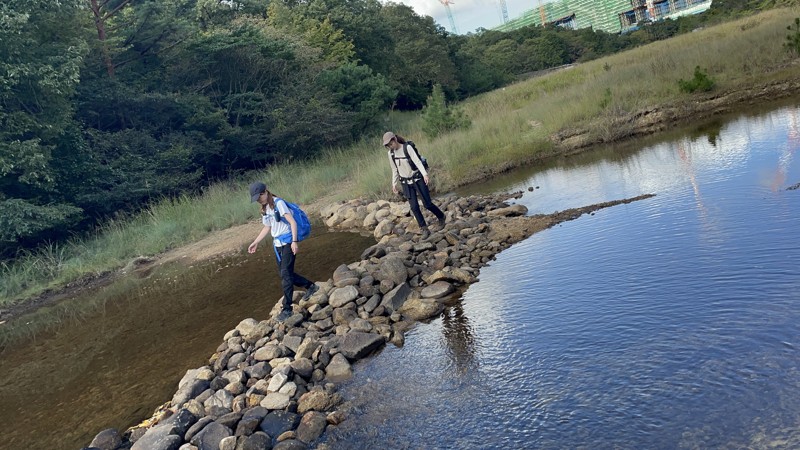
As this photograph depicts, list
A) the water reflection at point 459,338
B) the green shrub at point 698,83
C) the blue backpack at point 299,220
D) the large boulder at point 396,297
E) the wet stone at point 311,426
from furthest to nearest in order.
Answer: the green shrub at point 698,83, the blue backpack at point 299,220, the large boulder at point 396,297, the water reflection at point 459,338, the wet stone at point 311,426

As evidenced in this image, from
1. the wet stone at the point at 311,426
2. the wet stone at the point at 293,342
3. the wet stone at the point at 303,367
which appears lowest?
the wet stone at the point at 311,426

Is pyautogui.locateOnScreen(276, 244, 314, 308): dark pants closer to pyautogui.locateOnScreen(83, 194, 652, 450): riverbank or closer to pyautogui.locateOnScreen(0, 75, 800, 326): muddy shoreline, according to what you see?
pyautogui.locateOnScreen(83, 194, 652, 450): riverbank

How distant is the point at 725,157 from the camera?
423 inches

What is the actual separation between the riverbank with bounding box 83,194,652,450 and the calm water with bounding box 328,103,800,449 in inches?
10.9

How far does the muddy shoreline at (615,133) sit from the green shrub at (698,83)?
26 centimetres

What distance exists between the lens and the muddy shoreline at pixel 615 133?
604 inches

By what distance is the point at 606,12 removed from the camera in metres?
139

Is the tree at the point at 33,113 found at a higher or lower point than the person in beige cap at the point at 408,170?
higher

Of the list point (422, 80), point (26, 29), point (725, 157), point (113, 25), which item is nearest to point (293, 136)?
point (113, 25)

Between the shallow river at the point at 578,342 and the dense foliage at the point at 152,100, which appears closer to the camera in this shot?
the shallow river at the point at 578,342

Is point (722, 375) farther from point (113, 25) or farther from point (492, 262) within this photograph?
point (113, 25)

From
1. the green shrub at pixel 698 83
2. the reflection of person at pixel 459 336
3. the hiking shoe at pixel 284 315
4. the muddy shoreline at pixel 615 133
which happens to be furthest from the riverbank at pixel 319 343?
the green shrub at pixel 698 83

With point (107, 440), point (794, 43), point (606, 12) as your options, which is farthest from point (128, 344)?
point (606, 12)

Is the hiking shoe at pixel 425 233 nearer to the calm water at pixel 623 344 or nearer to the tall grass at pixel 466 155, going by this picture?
the calm water at pixel 623 344
